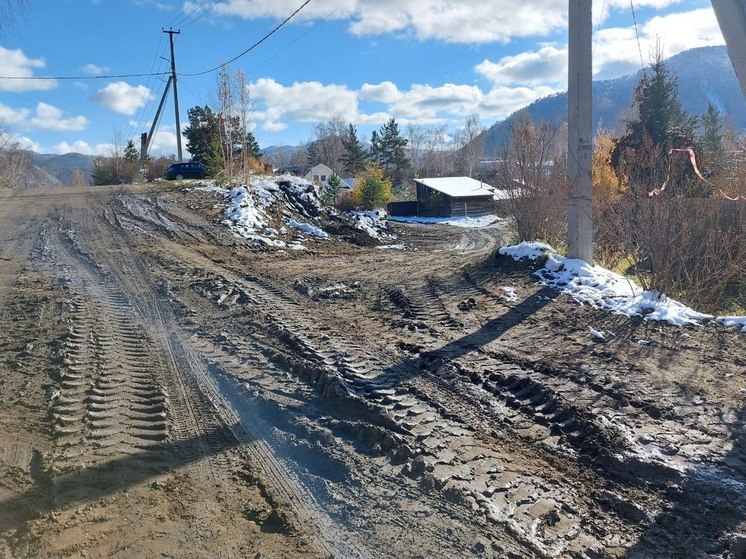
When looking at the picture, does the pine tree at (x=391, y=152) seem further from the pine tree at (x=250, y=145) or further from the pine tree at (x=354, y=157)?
the pine tree at (x=250, y=145)

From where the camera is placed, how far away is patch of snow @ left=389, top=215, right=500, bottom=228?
41562 millimetres

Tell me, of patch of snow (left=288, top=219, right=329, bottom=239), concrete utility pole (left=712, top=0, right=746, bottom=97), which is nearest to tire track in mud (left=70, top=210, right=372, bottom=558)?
concrete utility pole (left=712, top=0, right=746, bottom=97)

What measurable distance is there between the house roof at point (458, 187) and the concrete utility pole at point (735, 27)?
4184cm

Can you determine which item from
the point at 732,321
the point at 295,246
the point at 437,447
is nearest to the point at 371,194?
the point at 295,246

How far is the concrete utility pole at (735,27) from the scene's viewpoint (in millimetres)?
4238

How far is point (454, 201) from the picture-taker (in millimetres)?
47938

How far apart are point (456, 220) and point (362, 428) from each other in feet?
136

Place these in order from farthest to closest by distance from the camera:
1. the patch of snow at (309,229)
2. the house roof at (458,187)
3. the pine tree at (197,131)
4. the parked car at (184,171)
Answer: the house roof at (458,187)
the pine tree at (197,131)
the parked car at (184,171)
the patch of snow at (309,229)

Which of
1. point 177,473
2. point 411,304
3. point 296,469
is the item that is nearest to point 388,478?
point 296,469

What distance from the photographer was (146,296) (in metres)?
8.87

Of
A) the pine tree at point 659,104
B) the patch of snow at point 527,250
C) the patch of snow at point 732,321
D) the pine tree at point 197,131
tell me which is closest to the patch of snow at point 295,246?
the patch of snow at point 527,250

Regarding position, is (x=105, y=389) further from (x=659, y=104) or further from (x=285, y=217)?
(x=659, y=104)

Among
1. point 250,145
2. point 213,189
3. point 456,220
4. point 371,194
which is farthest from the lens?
point 456,220

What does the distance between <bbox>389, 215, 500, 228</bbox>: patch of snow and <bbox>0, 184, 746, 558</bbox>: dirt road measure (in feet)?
109
